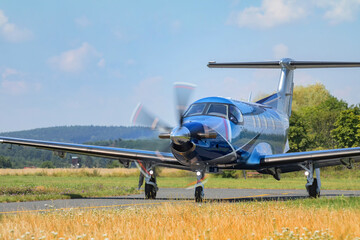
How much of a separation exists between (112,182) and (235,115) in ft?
72.3

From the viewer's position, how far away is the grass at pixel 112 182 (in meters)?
25.1

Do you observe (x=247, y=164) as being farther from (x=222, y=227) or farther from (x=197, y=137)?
(x=222, y=227)

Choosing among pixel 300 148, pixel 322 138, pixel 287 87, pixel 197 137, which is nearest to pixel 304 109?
pixel 322 138

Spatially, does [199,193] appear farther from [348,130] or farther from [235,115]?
[348,130]

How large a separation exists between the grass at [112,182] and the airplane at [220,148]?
316 centimetres

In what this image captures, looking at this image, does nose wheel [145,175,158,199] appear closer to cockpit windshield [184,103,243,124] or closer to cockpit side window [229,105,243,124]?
cockpit windshield [184,103,243,124]

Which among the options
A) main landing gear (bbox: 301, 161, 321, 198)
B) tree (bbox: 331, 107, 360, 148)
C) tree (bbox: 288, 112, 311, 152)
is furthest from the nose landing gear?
tree (bbox: 331, 107, 360, 148)

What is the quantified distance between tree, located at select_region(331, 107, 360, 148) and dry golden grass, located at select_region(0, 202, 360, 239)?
68.5 meters

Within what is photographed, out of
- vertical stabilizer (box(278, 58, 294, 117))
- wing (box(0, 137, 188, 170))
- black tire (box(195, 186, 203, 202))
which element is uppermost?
vertical stabilizer (box(278, 58, 294, 117))

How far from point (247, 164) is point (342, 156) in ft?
11.3

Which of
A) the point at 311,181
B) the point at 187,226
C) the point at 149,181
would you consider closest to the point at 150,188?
the point at 149,181

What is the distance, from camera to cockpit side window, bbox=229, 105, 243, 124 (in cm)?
1831

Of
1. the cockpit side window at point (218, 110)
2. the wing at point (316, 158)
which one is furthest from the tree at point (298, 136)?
the cockpit side window at point (218, 110)

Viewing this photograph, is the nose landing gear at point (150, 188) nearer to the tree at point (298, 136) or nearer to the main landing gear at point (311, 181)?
the main landing gear at point (311, 181)
